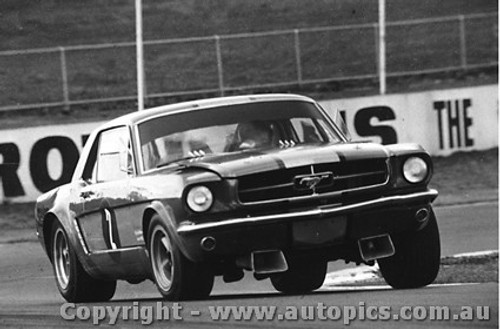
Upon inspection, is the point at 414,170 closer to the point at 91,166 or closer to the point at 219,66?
the point at 91,166

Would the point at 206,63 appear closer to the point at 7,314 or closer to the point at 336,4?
the point at 336,4

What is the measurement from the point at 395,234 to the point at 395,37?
810 inches

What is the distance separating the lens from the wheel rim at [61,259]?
10.1 m

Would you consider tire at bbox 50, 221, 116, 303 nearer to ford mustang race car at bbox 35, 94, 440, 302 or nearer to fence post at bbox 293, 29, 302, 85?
ford mustang race car at bbox 35, 94, 440, 302

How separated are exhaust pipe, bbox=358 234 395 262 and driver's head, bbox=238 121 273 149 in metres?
1.00

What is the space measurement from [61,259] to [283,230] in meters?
2.73

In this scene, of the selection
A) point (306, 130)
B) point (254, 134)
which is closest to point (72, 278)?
point (254, 134)

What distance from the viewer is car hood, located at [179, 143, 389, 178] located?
8.22m

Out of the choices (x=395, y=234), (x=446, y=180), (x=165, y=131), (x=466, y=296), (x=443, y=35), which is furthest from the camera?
(x=443, y=35)

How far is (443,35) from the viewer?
1091 inches

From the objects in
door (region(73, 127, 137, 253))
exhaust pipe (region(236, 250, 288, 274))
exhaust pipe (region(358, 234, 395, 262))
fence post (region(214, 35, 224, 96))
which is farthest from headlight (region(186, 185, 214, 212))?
fence post (region(214, 35, 224, 96))

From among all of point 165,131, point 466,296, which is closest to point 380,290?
point 466,296

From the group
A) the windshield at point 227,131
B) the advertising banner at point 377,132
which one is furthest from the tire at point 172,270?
the advertising banner at point 377,132

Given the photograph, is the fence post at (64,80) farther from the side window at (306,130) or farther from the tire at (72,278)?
the side window at (306,130)
